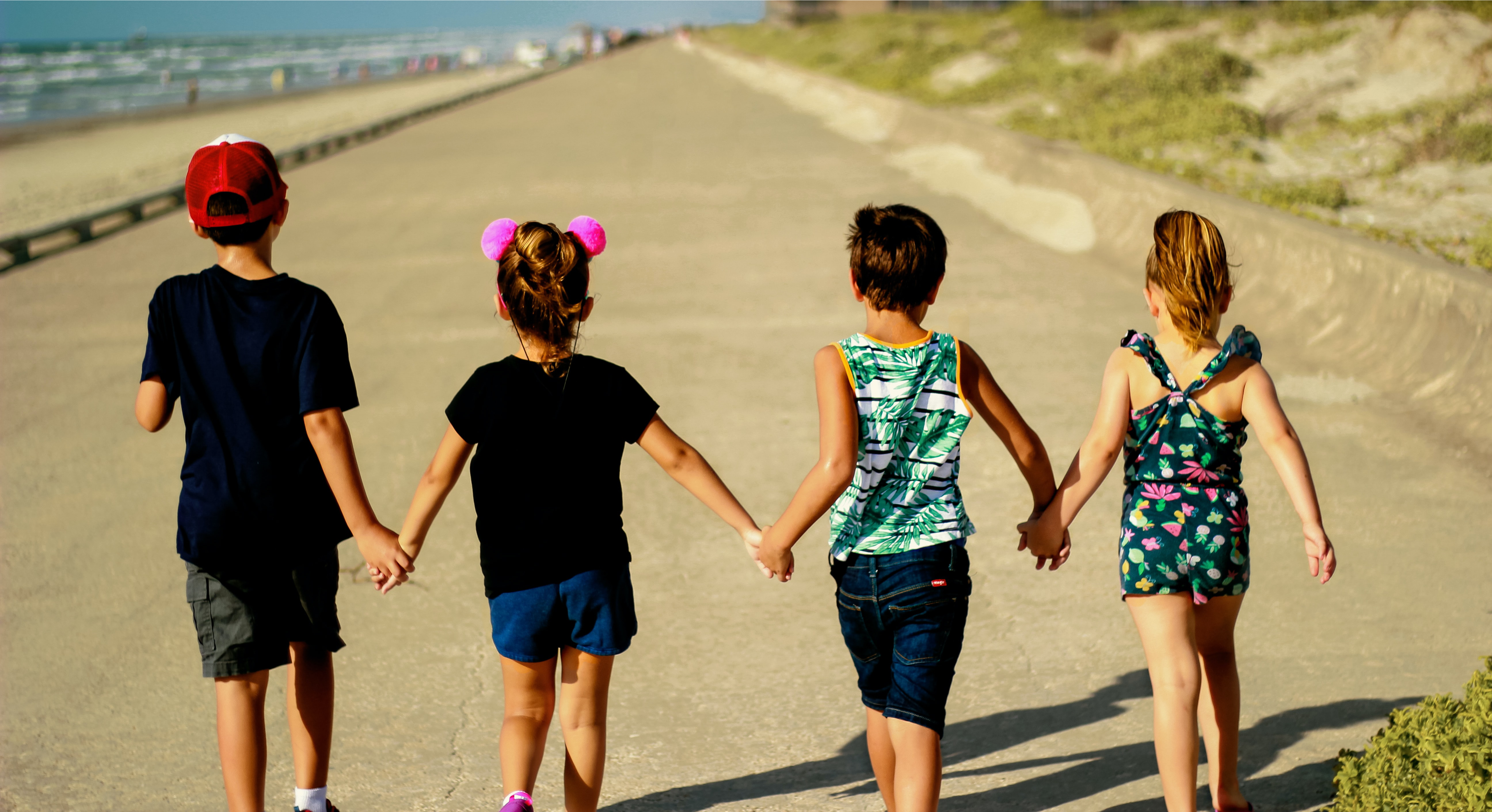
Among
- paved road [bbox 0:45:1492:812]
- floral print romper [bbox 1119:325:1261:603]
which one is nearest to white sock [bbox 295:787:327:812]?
paved road [bbox 0:45:1492:812]

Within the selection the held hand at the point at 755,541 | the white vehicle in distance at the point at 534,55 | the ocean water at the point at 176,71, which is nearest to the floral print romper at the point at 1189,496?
the held hand at the point at 755,541

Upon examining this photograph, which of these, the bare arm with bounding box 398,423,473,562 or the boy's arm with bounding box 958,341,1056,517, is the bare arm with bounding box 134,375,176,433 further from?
the boy's arm with bounding box 958,341,1056,517

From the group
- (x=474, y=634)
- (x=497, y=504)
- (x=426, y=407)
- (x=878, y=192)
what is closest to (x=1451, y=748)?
(x=497, y=504)

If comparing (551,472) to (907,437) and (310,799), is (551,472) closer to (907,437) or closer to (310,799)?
(907,437)

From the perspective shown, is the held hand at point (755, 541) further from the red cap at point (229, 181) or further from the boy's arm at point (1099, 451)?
the red cap at point (229, 181)

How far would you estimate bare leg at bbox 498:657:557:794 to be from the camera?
2906 millimetres

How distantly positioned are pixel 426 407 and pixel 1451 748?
215 inches

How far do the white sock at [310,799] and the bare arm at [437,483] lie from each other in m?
0.71

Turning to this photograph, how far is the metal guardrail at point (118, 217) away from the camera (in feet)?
39.2

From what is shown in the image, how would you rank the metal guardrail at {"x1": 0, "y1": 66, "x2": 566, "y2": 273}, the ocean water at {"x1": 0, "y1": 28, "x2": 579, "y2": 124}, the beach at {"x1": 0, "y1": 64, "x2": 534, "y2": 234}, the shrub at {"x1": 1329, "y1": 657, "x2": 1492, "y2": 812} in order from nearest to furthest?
the shrub at {"x1": 1329, "y1": 657, "x2": 1492, "y2": 812}
the metal guardrail at {"x1": 0, "y1": 66, "x2": 566, "y2": 273}
the beach at {"x1": 0, "y1": 64, "x2": 534, "y2": 234}
the ocean water at {"x1": 0, "y1": 28, "x2": 579, "y2": 124}

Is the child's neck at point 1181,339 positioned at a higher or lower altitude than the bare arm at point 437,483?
higher

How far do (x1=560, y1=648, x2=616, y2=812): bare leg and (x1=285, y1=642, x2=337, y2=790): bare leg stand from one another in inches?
24.0

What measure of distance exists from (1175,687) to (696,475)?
120cm

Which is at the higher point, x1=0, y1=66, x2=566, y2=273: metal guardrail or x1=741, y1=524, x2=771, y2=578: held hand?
x1=0, y1=66, x2=566, y2=273: metal guardrail
